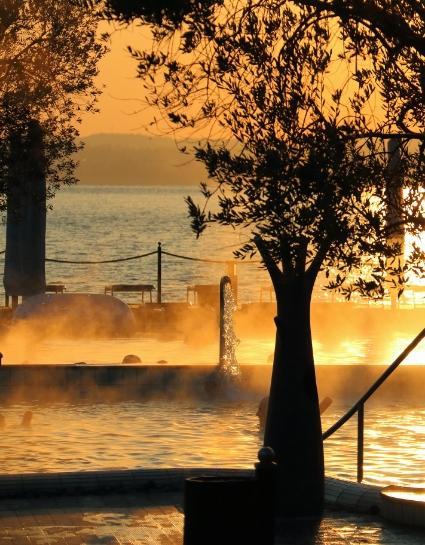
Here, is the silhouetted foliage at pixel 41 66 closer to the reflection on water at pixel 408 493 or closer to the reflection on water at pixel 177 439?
the reflection on water at pixel 177 439

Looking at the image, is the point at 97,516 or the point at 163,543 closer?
the point at 163,543

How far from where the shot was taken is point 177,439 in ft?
50.5

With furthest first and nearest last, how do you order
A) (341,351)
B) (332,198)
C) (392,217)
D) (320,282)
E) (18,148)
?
A: (320,282), (341,351), (18,148), (392,217), (332,198)

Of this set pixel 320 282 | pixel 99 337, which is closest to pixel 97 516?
pixel 99 337

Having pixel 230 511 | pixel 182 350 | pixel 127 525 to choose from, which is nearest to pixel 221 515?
pixel 230 511

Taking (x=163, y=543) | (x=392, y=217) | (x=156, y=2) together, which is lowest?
(x=163, y=543)

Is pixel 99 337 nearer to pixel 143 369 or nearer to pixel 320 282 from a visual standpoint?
pixel 143 369

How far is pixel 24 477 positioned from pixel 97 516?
945 millimetres

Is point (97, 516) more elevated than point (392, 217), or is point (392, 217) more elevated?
point (392, 217)

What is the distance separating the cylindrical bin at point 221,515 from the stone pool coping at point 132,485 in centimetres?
234

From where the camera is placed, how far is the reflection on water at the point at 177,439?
538 inches

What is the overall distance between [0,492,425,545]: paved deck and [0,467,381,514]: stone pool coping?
100 mm

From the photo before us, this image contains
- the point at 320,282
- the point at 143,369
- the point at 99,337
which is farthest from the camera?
the point at 320,282

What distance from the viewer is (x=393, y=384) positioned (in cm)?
1908
